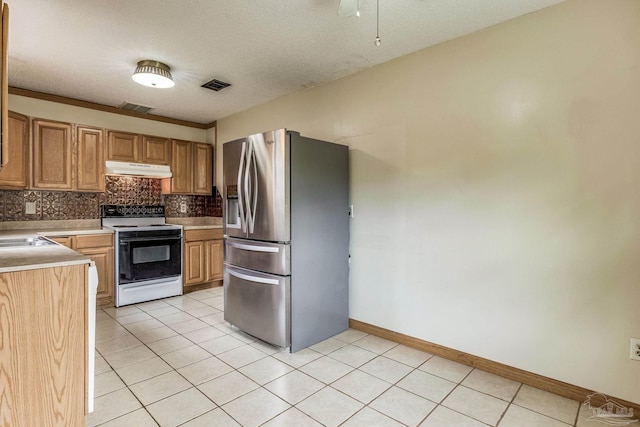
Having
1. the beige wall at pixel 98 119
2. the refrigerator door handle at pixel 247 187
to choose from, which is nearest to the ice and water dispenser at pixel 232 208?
the refrigerator door handle at pixel 247 187

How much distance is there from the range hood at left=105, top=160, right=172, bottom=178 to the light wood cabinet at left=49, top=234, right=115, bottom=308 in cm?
84

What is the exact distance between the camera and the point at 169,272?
4254 millimetres

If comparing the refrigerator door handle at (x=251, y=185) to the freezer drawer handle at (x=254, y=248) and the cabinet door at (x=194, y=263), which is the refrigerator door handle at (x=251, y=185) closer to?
the freezer drawer handle at (x=254, y=248)

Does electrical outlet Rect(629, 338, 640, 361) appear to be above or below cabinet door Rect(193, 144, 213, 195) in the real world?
below

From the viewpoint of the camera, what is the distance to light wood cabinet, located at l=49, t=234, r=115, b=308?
146 inches

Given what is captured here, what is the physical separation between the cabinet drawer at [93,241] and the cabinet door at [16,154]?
780mm

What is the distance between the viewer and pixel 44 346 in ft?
4.99

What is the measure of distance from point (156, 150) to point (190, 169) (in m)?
0.53

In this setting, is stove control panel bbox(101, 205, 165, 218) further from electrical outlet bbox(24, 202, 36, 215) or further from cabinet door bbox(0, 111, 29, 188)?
cabinet door bbox(0, 111, 29, 188)

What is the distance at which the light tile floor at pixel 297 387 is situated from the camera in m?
1.88

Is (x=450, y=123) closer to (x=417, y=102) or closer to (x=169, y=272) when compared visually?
(x=417, y=102)

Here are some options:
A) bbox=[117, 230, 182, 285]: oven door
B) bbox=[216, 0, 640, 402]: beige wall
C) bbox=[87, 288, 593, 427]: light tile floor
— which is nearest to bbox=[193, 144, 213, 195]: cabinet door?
bbox=[117, 230, 182, 285]: oven door

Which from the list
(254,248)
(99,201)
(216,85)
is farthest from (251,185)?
(99,201)

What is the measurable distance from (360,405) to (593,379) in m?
1.44
